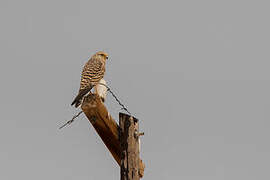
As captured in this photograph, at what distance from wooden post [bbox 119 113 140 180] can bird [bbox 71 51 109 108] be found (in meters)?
1.31

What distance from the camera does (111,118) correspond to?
5.08 metres

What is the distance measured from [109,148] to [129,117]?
0.46m

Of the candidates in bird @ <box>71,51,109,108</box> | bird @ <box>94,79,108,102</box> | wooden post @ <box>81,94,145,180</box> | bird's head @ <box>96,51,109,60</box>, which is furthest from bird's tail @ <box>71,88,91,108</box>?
bird's head @ <box>96,51,109,60</box>

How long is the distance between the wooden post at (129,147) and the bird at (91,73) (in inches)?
51.5

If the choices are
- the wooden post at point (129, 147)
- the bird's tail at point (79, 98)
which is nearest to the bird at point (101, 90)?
the bird's tail at point (79, 98)

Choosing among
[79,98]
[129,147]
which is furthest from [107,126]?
[79,98]

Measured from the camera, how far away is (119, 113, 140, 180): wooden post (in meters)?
4.90

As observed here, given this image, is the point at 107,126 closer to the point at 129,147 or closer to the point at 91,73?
the point at 129,147

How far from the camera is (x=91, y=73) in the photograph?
741 cm

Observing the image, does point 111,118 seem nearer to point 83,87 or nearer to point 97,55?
point 83,87

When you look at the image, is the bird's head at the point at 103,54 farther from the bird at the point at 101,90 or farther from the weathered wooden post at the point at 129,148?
the weathered wooden post at the point at 129,148

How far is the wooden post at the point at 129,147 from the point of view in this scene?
193 inches

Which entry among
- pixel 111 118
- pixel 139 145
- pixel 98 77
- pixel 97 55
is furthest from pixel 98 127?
pixel 97 55

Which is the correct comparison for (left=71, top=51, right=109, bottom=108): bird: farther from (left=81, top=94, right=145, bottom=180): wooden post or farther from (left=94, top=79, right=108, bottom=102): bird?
(left=81, top=94, right=145, bottom=180): wooden post
